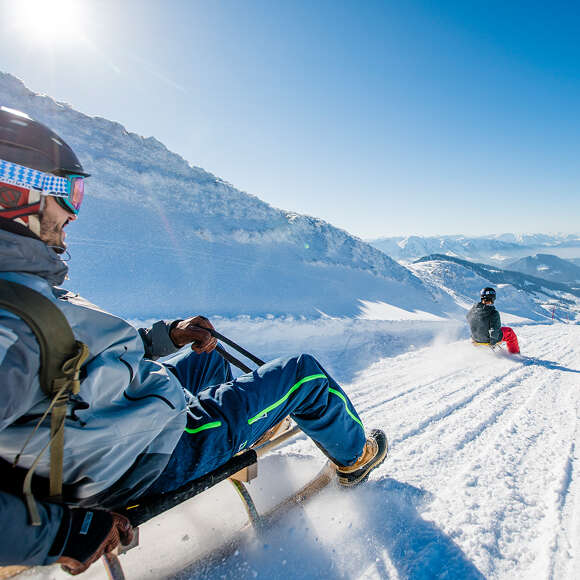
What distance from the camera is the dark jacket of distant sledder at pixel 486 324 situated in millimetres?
6021

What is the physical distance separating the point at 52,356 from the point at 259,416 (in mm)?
1051

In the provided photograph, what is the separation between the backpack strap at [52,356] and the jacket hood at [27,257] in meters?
0.14

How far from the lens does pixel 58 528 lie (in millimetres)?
919

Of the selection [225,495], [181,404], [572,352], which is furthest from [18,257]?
[572,352]

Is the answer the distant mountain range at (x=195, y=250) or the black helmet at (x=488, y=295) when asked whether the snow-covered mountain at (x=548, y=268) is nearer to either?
the distant mountain range at (x=195, y=250)

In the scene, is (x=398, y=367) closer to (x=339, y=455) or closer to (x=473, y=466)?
(x=473, y=466)

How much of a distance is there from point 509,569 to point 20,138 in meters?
3.13

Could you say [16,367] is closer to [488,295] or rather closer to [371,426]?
[371,426]

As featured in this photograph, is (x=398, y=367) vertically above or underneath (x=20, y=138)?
underneath

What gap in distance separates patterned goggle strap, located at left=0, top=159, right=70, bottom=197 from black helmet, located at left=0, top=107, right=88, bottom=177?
0.14ft

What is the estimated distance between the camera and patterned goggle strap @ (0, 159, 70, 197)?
120 centimetres

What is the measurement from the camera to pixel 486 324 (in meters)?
6.20

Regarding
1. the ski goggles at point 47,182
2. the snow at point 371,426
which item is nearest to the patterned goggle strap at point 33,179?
the ski goggles at point 47,182

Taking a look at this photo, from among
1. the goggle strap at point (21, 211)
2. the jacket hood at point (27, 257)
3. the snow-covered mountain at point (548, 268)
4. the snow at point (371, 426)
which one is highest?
the snow-covered mountain at point (548, 268)
